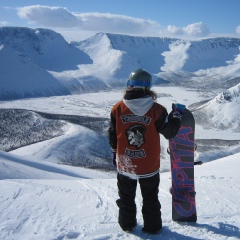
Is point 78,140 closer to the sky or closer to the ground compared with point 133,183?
closer to the ground

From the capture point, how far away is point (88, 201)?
6.17 meters

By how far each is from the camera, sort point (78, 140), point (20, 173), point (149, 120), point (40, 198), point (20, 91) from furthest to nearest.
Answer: point (20, 91)
point (78, 140)
point (20, 173)
point (40, 198)
point (149, 120)

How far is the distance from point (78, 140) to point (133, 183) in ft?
178

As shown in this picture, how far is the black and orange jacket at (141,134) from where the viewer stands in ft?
15.2

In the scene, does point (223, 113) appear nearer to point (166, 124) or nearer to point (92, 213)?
point (92, 213)

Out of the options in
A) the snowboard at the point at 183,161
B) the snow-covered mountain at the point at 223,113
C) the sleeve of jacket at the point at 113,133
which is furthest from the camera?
the snow-covered mountain at the point at 223,113

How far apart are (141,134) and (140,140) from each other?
93mm

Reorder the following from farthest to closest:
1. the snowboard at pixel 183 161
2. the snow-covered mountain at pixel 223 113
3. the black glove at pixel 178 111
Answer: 1. the snow-covered mountain at pixel 223 113
2. the snowboard at pixel 183 161
3. the black glove at pixel 178 111

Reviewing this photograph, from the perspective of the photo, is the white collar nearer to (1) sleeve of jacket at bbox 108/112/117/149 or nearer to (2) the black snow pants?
(1) sleeve of jacket at bbox 108/112/117/149

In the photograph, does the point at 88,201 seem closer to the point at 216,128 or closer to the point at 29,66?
the point at 216,128

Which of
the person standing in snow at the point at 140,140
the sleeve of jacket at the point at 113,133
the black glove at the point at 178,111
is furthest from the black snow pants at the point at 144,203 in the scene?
the black glove at the point at 178,111

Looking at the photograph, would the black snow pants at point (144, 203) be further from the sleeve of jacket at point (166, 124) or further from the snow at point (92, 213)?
the sleeve of jacket at point (166, 124)

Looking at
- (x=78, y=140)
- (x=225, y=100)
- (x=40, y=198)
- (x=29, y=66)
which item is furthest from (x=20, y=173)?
(x=29, y=66)

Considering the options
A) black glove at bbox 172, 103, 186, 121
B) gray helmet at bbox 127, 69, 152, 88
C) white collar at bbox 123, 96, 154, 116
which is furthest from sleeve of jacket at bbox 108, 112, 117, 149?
black glove at bbox 172, 103, 186, 121
